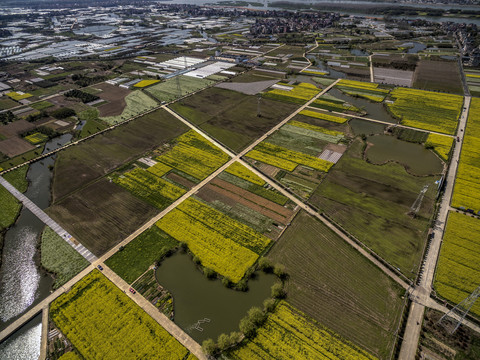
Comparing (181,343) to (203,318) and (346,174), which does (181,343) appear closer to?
(203,318)

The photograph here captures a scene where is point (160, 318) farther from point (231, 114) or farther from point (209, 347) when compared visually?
point (231, 114)

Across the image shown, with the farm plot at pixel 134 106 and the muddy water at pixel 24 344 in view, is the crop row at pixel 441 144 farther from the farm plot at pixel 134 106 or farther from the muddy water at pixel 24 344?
the farm plot at pixel 134 106

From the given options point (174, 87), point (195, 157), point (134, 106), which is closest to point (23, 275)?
point (195, 157)

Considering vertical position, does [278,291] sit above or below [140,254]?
above

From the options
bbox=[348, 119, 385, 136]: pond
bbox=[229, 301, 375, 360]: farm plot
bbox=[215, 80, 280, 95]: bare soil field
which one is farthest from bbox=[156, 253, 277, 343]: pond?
bbox=[215, 80, 280, 95]: bare soil field

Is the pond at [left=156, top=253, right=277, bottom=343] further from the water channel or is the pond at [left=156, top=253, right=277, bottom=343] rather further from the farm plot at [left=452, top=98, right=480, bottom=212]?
the farm plot at [left=452, top=98, right=480, bottom=212]

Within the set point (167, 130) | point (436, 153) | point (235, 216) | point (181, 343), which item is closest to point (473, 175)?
point (436, 153)
